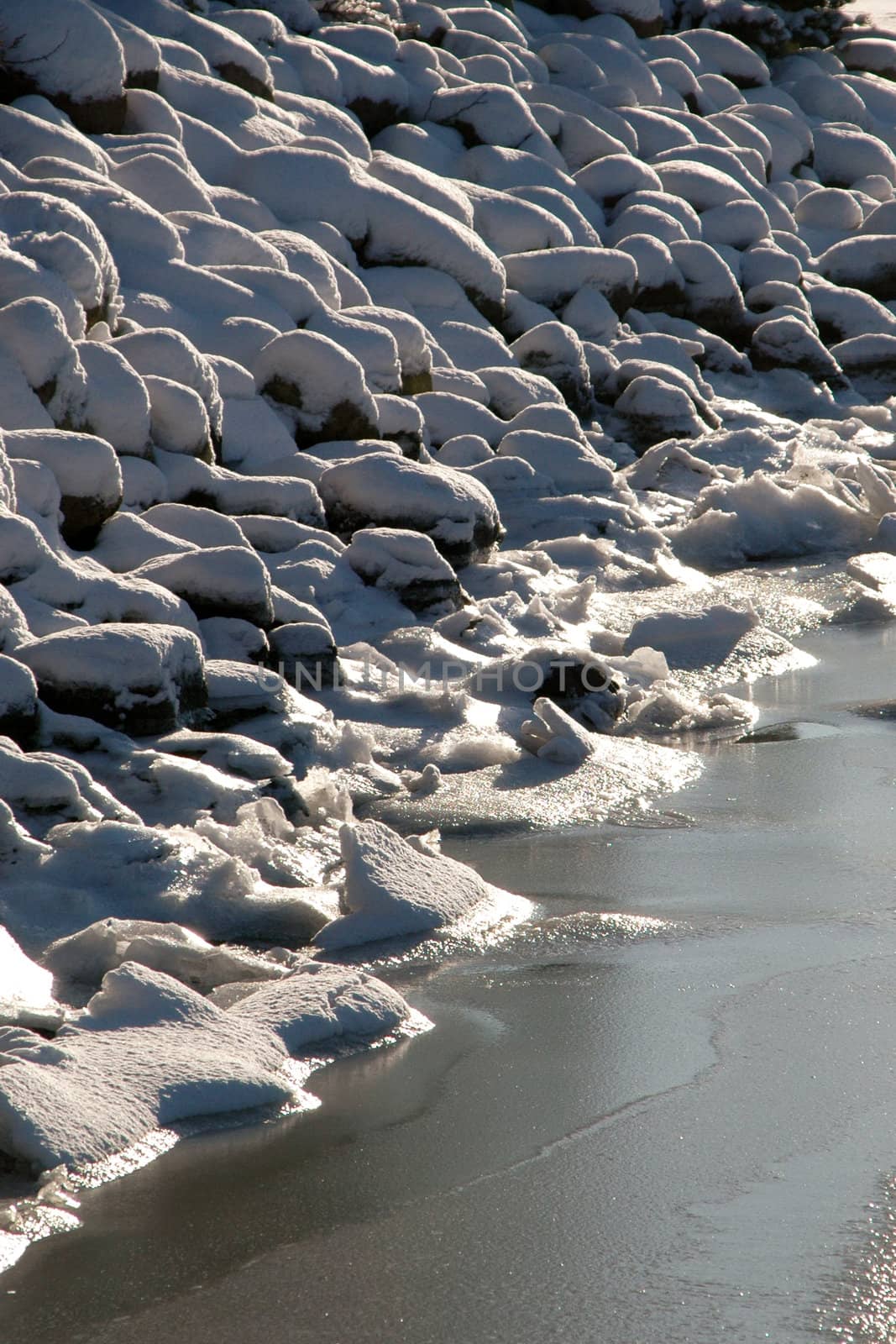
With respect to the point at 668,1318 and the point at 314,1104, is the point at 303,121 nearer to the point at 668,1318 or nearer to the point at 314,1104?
the point at 314,1104

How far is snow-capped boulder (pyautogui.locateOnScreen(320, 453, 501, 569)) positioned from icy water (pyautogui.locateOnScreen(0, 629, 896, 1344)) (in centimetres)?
292

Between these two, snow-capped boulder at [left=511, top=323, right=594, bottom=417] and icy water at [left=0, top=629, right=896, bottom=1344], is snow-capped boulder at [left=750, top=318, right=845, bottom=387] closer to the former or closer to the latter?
snow-capped boulder at [left=511, top=323, right=594, bottom=417]

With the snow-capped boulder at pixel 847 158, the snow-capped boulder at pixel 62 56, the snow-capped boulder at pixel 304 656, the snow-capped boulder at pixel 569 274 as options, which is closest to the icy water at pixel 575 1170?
the snow-capped boulder at pixel 304 656

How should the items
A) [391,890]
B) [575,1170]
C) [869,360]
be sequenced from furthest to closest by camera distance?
[869,360] < [391,890] < [575,1170]

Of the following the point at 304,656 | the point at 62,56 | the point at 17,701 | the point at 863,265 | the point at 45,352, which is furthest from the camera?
the point at 863,265

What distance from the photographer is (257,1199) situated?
8.11ft

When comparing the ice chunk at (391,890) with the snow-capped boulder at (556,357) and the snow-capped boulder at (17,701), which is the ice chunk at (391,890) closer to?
the snow-capped boulder at (17,701)

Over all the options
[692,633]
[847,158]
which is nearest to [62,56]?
[692,633]

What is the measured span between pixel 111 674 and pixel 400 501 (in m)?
2.33

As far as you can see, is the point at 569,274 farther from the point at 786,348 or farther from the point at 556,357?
the point at 786,348

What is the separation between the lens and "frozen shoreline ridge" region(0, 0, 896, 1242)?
3.53 m

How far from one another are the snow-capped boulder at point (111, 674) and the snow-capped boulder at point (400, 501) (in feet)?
6.85

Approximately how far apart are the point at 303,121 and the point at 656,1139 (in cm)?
857

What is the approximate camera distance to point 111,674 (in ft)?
14.5
